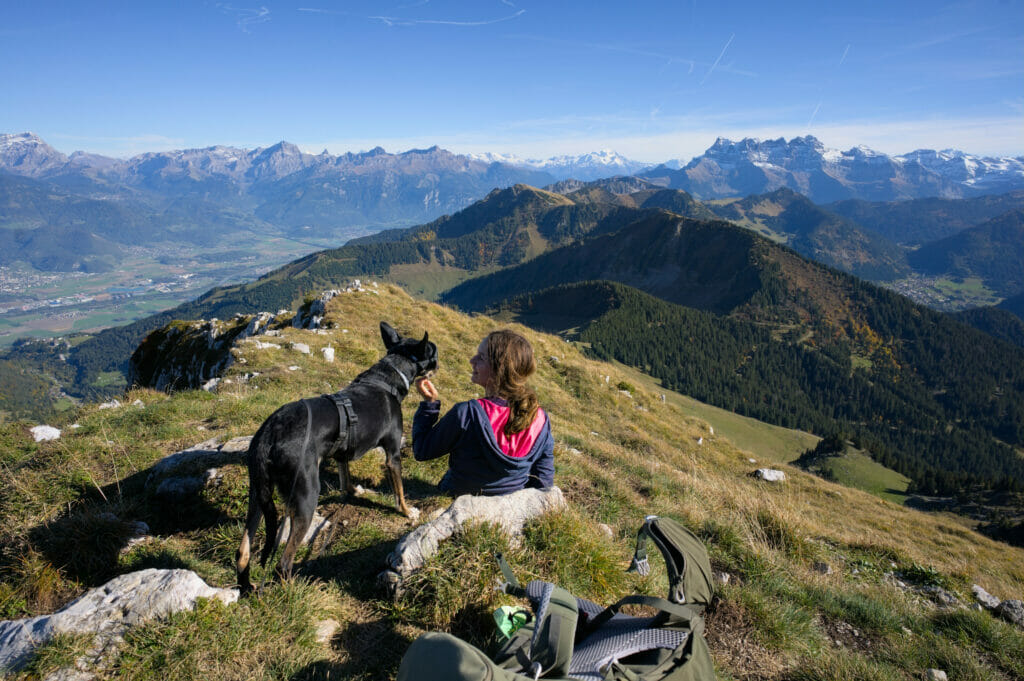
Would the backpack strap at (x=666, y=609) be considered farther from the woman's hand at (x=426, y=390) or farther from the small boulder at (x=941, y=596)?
the small boulder at (x=941, y=596)

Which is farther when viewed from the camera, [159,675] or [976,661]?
[976,661]

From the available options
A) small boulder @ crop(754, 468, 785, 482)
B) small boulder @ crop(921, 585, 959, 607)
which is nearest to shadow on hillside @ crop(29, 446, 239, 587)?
small boulder @ crop(921, 585, 959, 607)

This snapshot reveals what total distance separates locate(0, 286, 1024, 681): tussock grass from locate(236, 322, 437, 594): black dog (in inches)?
20.4

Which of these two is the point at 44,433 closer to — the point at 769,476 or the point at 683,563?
the point at 683,563

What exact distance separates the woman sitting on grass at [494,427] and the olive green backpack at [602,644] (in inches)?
72.1

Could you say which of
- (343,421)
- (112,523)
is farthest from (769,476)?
(112,523)

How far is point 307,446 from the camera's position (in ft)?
15.5

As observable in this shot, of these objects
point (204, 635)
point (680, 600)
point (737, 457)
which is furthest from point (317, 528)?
point (737, 457)

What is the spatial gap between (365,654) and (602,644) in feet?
6.80

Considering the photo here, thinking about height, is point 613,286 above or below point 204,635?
below

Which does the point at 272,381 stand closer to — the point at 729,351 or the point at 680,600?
the point at 680,600

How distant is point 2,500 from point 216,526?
254 cm

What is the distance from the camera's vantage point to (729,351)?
602ft

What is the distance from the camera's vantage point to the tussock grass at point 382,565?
11.7ft
